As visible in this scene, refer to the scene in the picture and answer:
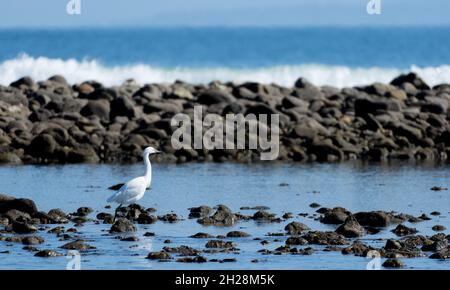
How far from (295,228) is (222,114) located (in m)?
20.2

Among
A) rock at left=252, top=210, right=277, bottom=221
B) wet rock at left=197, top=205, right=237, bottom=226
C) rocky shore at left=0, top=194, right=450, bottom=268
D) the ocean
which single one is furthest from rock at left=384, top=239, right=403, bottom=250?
the ocean

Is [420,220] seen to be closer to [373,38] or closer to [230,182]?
[230,182]

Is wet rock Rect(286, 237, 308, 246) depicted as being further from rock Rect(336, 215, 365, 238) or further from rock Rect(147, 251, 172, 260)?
rock Rect(147, 251, 172, 260)

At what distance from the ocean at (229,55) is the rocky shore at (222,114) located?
888 inches

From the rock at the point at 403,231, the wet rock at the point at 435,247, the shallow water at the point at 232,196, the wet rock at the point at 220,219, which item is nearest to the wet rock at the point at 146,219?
the shallow water at the point at 232,196

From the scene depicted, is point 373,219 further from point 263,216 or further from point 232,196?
point 232,196

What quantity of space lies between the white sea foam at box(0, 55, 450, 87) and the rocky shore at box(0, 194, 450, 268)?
147 ft

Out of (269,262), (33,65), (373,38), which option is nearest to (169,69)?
(33,65)

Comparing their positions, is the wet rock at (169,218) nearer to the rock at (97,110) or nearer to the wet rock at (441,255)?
the wet rock at (441,255)

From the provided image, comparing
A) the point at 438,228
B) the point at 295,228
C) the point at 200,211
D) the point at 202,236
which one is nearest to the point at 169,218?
the point at 200,211

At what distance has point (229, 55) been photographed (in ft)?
310

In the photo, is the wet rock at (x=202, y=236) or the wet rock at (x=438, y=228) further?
the wet rock at (x=438, y=228)

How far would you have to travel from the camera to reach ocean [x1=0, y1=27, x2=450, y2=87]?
72.3 m

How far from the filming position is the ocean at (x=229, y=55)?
2847 inches
